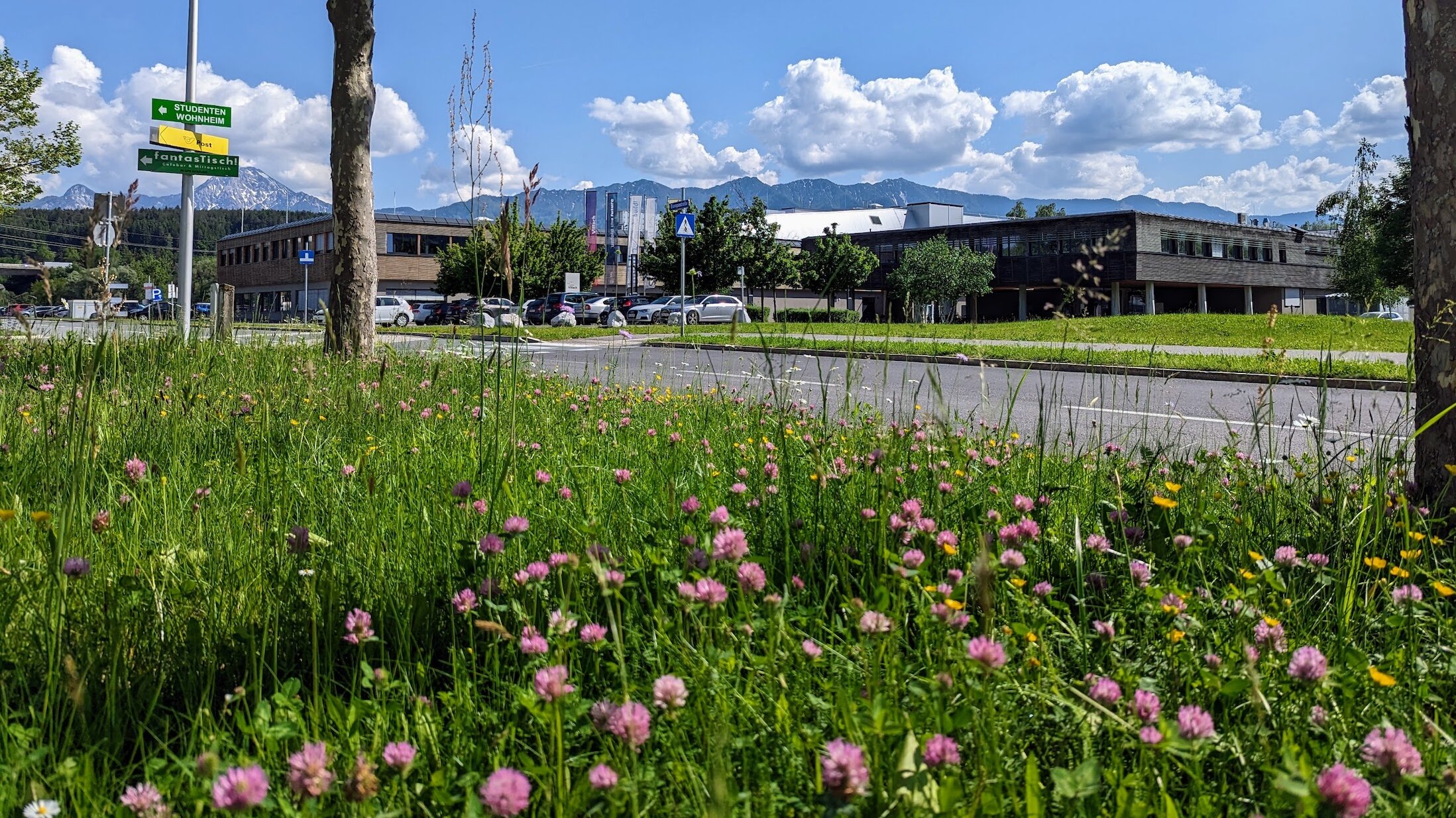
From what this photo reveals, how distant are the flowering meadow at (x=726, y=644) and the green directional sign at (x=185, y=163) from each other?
33.5ft

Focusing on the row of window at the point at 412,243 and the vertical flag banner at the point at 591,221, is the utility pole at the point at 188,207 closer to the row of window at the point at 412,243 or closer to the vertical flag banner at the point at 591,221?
the vertical flag banner at the point at 591,221

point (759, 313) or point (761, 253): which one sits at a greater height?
point (761, 253)

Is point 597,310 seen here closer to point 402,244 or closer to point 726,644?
point 402,244

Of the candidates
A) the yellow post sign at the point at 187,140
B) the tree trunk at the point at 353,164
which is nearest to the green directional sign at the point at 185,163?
the yellow post sign at the point at 187,140

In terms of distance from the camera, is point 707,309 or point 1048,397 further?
point 707,309

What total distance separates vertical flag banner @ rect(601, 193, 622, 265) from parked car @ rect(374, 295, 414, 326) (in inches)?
1308

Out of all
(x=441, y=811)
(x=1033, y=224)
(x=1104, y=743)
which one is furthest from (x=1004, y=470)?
(x=1033, y=224)

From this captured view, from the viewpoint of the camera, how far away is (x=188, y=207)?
43.3ft

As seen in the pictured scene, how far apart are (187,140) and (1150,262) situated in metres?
58.3

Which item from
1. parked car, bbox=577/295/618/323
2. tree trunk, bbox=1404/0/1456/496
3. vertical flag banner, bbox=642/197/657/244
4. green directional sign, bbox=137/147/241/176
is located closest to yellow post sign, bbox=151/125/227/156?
green directional sign, bbox=137/147/241/176

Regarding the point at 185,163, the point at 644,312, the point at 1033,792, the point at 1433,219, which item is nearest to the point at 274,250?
the point at 644,312

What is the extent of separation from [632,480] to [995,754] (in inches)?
80.9

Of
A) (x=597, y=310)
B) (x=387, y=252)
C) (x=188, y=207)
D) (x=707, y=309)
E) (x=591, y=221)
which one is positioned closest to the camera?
(x=188, y=207)

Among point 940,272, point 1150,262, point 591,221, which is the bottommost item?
point 940,272
